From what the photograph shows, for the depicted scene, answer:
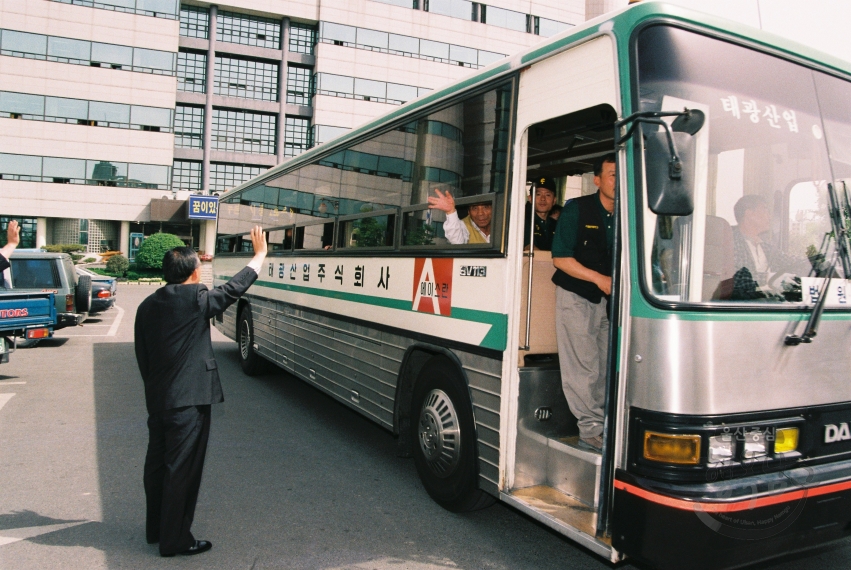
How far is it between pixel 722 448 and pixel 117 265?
41683 mm

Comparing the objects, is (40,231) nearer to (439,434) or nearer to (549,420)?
(439,434)

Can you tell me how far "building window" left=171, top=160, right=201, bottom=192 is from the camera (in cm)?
4734

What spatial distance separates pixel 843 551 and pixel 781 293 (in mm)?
2086

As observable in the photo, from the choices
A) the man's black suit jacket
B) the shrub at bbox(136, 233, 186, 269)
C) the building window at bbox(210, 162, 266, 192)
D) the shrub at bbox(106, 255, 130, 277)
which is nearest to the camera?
the man's black suit jacket

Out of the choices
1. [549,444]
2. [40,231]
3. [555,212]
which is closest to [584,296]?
[549,444]

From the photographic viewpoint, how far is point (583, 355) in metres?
4.07

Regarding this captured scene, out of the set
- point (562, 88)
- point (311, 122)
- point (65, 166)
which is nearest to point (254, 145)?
point (311, 122)

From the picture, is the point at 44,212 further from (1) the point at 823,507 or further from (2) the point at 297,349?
(1) the point at 823,507

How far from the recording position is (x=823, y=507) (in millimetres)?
3184

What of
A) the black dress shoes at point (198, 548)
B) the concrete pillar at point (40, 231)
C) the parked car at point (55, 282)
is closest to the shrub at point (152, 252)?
the concrete pillar at point (40, 231)

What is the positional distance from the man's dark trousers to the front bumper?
2.45 m

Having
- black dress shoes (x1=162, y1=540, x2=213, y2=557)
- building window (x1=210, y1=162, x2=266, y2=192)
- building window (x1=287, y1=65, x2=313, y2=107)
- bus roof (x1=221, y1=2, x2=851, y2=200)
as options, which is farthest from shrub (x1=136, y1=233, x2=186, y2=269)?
bus roof (x1=221, y1=2, x2=851, y2=200)

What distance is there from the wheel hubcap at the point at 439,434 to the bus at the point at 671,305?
0.07 ft

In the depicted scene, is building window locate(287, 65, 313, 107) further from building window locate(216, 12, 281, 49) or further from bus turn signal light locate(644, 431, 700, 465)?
bus turn signal light locate(644, 431, 700, 465)
